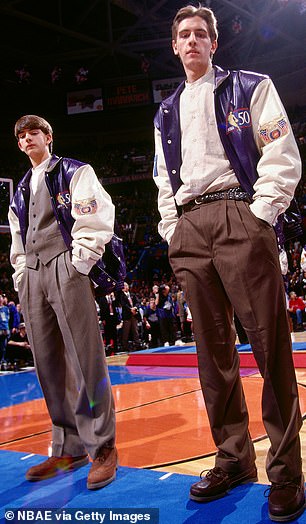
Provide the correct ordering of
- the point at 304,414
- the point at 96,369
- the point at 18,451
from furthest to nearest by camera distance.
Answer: the point at 304,414, the point at 18,451, the point at 96,369

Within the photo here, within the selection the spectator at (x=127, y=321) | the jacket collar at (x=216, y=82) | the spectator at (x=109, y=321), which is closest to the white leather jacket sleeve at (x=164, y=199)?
the jacket collar at (x=216, y=82)

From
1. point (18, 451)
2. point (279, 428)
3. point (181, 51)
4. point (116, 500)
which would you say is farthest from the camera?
point (18, 451)

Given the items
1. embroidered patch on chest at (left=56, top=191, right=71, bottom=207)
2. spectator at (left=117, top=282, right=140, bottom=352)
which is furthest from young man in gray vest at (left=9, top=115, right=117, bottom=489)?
spectator at (left=117, top=282, right=140, bottom=352)

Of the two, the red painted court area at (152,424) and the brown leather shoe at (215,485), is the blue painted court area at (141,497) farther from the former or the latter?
the red painted court area at (152,424)

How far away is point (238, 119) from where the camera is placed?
219cm

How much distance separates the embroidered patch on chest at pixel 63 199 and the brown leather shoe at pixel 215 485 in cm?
158

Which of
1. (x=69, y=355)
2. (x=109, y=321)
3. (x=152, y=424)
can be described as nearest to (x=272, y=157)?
(x=69, y=355)

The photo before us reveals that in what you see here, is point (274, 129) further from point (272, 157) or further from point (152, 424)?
point (152, 424)

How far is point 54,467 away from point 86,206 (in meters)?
1.40

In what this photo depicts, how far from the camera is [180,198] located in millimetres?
2348

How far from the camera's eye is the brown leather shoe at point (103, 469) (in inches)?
94.9

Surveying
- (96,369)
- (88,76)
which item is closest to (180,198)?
(96,369)

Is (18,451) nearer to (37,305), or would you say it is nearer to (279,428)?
(37,305)

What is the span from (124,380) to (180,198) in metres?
4.22
